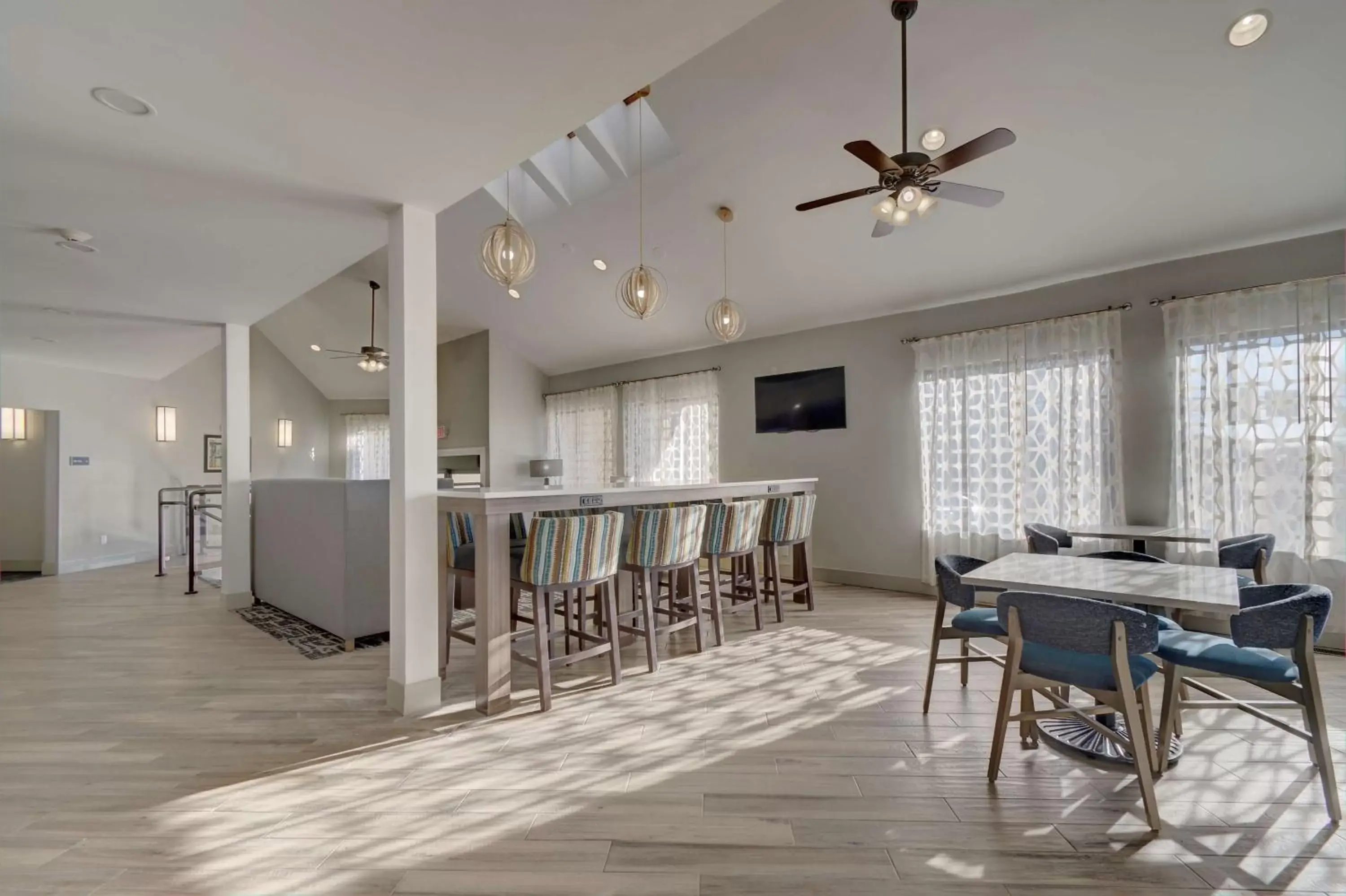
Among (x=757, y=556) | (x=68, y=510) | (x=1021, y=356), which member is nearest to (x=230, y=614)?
(x=68, y=510)

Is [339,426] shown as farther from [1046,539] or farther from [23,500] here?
[1046,539]

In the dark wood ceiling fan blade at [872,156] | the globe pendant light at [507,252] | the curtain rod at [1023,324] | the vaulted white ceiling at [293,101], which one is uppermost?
the dark wood ceiling fan blade at [872,156]

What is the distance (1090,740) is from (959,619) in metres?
0.68

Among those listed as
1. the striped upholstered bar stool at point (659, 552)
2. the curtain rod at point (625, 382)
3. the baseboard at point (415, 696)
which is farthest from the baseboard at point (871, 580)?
the baseboard at point (415, 696)

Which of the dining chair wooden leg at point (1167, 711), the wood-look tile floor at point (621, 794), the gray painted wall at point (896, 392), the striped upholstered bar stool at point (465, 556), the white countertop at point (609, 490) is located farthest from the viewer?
the gray painted wall at point (896, 392)

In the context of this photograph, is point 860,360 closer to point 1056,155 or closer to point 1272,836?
point 1056,155

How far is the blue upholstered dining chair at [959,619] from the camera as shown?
8.58 ft

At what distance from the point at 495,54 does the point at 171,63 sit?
3.52 ft

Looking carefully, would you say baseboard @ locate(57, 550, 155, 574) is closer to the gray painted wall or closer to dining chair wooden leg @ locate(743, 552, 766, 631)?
the gray painted wall

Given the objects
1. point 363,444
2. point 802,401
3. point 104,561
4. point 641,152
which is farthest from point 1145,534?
point 363,444

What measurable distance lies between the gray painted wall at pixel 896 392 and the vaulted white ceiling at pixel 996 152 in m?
0.16

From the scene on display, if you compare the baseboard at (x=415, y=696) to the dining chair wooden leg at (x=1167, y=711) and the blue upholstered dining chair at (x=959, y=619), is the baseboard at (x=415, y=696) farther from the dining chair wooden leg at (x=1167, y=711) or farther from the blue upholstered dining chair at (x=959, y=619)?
the dining chair wooden leg at (x=1167, y=711)

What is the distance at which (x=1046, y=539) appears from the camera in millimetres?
Answer: 3900

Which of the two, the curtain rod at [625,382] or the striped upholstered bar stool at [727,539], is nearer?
the striped upholstered bar stool at [727,539]
